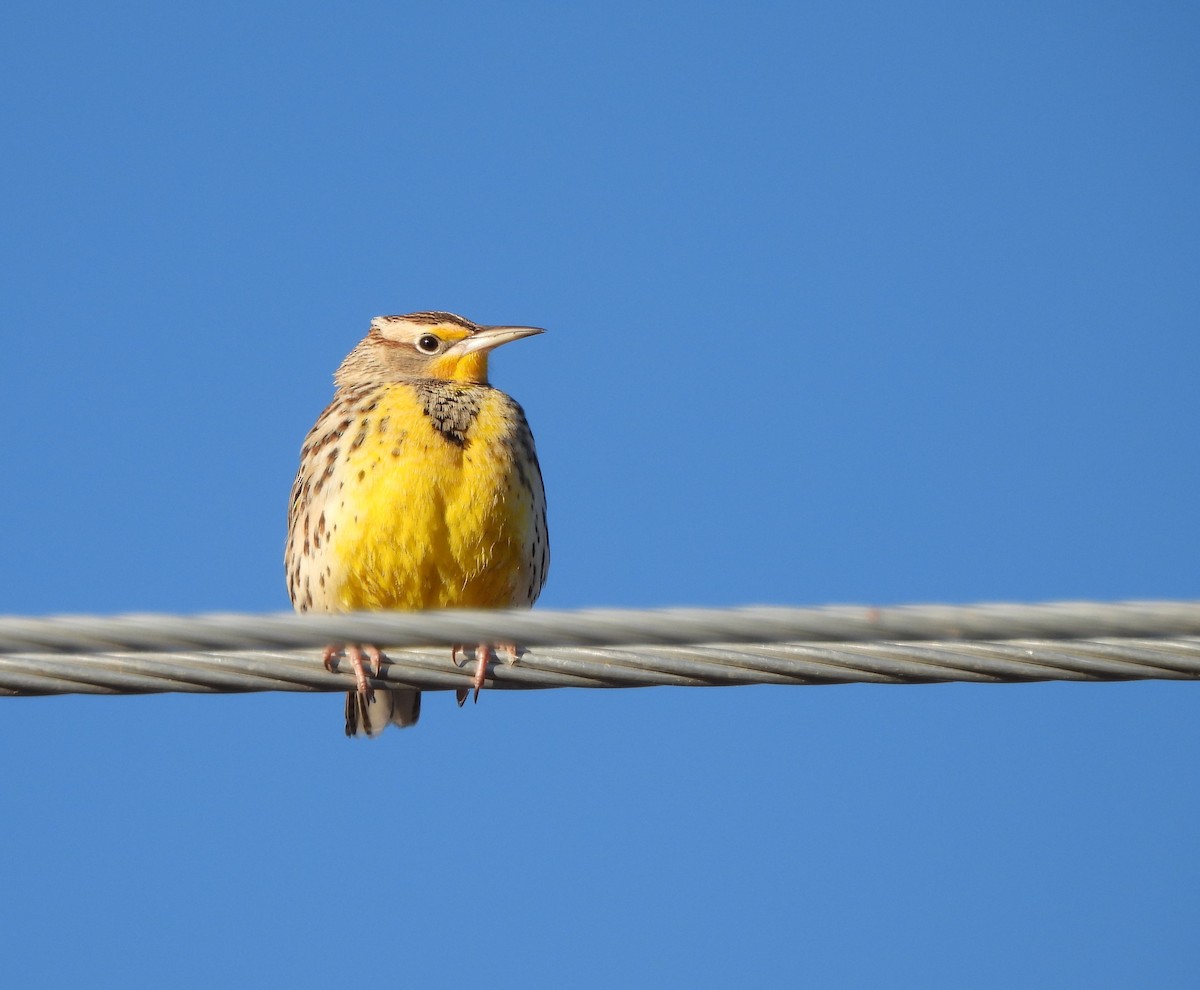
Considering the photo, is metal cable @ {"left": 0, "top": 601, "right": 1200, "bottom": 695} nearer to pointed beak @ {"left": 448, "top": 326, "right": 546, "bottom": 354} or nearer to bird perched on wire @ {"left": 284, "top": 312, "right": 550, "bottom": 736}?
bird perched on wire @ {"left": 284, "top": 312, "right": 550, "bottom": 736}

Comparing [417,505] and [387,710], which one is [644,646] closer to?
[417,505]

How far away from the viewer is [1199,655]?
3918mm

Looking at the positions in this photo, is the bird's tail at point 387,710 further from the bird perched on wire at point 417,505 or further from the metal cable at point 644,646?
the metal cable at point 644,646

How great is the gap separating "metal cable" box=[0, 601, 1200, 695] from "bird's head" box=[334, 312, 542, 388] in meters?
3.91

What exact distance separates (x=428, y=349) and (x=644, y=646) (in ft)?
15.8

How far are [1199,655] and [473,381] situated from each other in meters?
4.84

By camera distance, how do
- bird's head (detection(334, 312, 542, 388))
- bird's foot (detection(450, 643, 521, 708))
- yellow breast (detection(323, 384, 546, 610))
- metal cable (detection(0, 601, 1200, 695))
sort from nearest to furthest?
Result: metal cable (detection(0, 601, 1200, 695))
bird's foot (detection(450, 643, 521, 708))
yellow breast (detection(323, 384, 546, 610))
bird's head (detection(334, 312, 542, 388))

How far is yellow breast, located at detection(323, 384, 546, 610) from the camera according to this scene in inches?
278

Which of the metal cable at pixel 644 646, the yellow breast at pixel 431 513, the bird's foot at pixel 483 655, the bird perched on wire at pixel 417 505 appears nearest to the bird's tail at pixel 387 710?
the bird perched on wire at pixel 417 505

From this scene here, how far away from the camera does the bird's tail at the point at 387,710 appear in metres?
8.16

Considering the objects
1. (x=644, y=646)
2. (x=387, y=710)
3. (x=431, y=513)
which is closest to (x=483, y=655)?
(x=644, y=646)

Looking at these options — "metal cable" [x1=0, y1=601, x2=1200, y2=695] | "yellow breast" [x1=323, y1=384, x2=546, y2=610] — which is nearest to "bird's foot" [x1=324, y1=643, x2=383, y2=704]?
"metal cable" [x1=0, y1=601, x2=1200, y2=695]

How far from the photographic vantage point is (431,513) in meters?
7.07

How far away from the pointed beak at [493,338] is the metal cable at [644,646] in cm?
397
